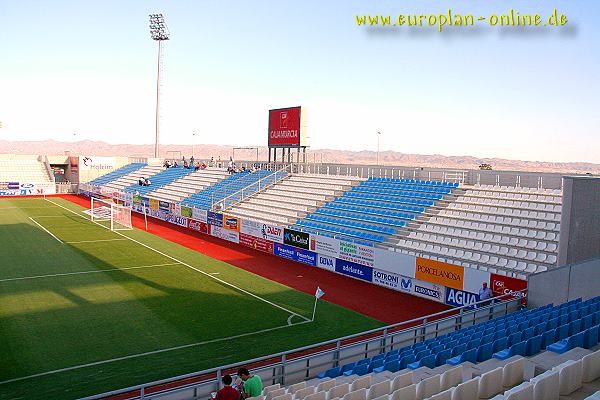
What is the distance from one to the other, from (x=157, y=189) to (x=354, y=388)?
45852 mm

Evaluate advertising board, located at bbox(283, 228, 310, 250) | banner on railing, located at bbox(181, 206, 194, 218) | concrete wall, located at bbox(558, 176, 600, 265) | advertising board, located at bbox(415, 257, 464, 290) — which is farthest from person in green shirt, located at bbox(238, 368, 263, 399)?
banner on railing, located at bbox(181, 206, 194, 218)

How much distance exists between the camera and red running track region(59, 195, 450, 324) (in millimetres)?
19247

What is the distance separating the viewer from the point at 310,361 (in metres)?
11.0

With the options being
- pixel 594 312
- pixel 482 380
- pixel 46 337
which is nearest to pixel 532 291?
pixel 594 312

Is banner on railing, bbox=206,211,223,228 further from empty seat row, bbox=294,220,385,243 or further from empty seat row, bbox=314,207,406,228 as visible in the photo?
empty seat row, bbox=314,207,406,228

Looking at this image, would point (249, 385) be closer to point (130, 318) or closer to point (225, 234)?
point (130, 318)

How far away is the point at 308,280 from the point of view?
77.5ft

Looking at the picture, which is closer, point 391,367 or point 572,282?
point 391,367

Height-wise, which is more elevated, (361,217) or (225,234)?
(361,217)

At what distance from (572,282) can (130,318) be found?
13.8 m

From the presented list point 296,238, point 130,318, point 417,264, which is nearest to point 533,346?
point 417,264

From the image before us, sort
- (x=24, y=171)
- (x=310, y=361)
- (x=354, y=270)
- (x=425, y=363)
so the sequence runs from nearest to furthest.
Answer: (x=425, y=363) → (x=310, y=361) → (x=354, y=270) → (x=24, y=171)

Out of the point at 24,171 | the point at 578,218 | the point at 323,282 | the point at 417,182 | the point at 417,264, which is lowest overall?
the point at 323,282

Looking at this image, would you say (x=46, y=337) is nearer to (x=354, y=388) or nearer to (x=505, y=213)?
(x=354, y=388)
